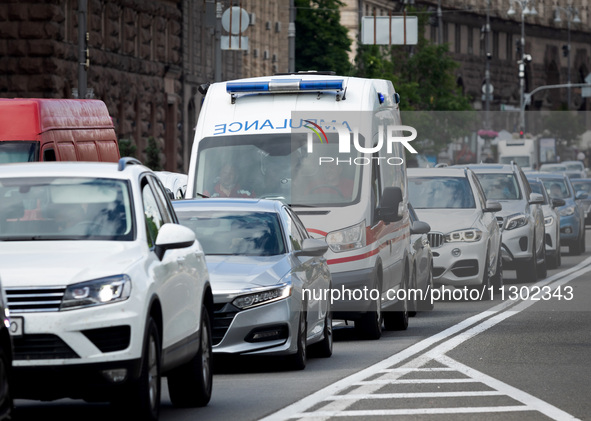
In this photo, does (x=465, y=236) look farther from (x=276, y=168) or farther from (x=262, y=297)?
(x=262, y=297)

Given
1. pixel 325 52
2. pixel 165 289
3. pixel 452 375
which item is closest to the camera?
pixel 165 289

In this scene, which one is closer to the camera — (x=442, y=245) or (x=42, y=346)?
(x=42, y=346)

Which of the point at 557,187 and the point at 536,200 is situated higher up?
the point at 536,200

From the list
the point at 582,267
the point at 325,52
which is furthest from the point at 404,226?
the point at 325,52

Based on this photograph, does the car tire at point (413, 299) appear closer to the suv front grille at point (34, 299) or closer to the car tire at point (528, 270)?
the car tire at point (528, 270)

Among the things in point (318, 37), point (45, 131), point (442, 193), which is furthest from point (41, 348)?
point (318, 37)

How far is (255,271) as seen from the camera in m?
13.8

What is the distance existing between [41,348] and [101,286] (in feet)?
1.53

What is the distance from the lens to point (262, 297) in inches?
536

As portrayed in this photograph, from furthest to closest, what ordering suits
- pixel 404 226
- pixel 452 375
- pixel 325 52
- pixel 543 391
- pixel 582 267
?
pixel 325 52 < pixel 582 267 < pixel 404 226 < pixel 452 375 < pixel 543 391

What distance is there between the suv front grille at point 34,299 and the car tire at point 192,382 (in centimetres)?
195

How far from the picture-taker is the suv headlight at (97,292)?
941 cm

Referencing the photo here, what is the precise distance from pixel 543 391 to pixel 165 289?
127 inches

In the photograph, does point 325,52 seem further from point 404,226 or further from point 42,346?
point 42,346
